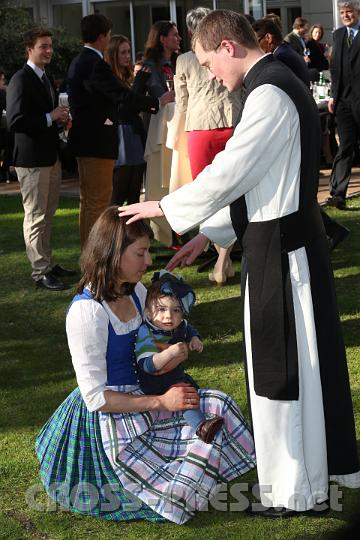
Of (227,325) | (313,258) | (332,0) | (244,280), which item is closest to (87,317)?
(244,280)

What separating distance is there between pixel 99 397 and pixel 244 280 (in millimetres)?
745

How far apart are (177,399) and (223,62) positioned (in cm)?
134

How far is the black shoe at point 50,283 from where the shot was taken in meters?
8.20

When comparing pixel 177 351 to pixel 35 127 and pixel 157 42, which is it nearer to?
pixel 35 127

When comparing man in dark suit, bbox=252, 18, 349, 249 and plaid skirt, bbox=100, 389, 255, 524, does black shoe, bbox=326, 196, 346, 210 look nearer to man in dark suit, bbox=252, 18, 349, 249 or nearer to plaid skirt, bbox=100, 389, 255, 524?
man in dark suit, bbox=252, 18, 349, 249

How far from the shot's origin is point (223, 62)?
3805 millimetres

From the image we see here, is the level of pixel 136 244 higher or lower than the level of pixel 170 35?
lower

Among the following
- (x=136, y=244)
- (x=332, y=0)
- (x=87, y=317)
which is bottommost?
(x=87, y=317)

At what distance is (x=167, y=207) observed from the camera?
155 inches

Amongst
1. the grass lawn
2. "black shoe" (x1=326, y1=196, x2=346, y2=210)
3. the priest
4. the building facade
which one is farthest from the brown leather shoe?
the building facade

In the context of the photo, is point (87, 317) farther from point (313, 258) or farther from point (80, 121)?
point (80, 121)

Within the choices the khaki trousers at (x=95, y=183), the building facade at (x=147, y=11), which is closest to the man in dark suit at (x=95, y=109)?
the khaki trousers at (x=95, y=183)

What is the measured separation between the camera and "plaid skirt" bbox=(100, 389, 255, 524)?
4.05 meters

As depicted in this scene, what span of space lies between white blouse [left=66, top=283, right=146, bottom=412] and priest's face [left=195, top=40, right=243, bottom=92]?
104 cm
